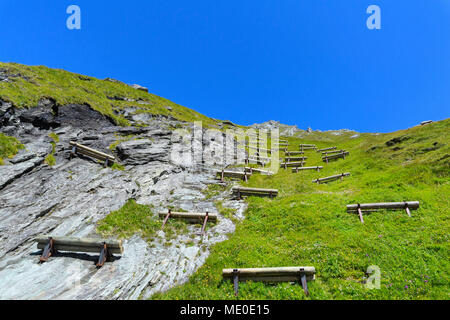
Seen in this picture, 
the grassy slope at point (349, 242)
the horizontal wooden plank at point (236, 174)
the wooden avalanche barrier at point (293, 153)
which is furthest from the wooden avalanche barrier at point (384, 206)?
the wooden avalanche barrier at point (293, 153)

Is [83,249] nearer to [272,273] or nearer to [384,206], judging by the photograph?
[272,273]

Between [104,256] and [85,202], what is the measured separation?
6951 mm

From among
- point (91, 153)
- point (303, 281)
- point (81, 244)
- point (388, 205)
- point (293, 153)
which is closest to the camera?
point (303, 281)

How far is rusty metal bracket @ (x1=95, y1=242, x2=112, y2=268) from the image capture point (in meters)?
11.1

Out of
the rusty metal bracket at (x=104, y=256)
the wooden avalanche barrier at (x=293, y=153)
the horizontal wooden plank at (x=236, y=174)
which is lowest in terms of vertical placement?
the rusty metal bracket at (x=104, y=256)

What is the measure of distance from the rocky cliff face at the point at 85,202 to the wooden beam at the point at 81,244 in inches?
17.4

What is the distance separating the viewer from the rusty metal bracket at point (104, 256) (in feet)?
36.4

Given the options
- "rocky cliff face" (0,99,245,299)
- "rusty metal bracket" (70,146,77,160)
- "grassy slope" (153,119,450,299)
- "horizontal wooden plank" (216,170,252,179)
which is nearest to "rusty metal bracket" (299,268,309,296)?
"grassy slope" (153,119,450,299)

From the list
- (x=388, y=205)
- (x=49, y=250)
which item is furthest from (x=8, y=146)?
(x=388, y=205)

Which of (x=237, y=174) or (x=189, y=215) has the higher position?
(x=237, y=174)

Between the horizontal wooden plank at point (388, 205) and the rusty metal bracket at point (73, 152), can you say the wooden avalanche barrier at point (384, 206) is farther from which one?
the rusty metal bracket at point (73, 152)

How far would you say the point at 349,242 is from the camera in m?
12.3

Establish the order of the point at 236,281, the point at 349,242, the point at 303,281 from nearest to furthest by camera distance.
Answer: the point at 303,281, the point at 236,281, the point at 349,242

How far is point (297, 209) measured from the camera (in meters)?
17.3
